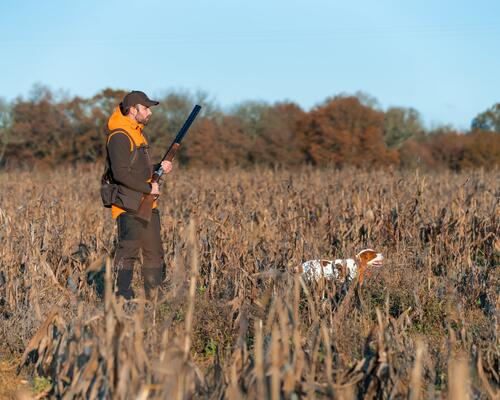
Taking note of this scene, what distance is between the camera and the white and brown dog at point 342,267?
17.0 feet

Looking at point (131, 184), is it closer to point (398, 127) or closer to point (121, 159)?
point (121, 159)

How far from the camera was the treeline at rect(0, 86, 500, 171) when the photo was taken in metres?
35.6

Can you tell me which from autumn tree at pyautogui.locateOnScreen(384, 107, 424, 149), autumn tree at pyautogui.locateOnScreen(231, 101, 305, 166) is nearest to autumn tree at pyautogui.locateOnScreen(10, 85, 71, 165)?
autumn tree at pyautogui.locateOnScreen(231, 101, 305, 166)

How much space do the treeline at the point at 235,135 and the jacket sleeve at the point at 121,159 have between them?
89.3 feet

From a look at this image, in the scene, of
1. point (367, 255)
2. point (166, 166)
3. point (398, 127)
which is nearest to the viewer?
point (166, 166)

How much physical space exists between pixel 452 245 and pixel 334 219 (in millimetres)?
1521

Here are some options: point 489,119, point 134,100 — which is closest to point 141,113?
point 134,100

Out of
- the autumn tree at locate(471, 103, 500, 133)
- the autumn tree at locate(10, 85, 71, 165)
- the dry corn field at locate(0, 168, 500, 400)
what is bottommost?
the dry corn field at locate(0, 168, 500, 400)

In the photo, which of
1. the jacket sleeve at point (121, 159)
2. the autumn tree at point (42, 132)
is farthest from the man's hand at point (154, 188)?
the autumn tree at point (42, 132)

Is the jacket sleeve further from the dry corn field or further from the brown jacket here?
the dry corn field

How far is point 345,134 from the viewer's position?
39.2 meters

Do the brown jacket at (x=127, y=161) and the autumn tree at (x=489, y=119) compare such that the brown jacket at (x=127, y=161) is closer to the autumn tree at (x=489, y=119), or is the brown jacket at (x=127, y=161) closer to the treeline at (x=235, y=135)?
the treeline at (x=235, y=135)

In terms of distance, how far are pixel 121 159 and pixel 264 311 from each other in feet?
5.56

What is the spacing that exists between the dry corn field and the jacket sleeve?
0.64 meters
